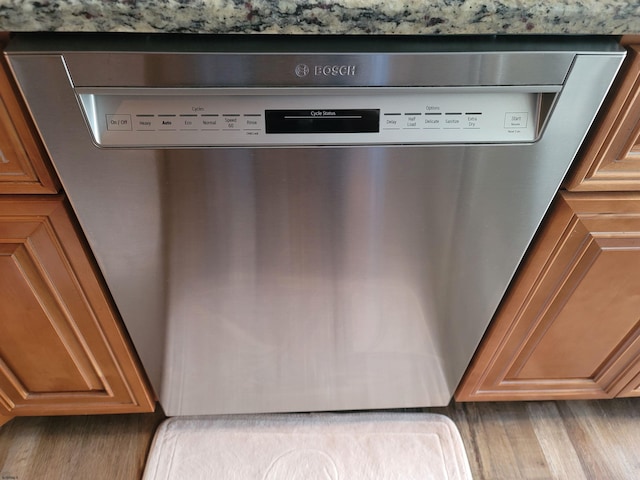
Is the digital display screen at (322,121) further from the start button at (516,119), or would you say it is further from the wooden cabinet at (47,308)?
the wooden cabinet at (47,308)

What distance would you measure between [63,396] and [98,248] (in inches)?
18.7

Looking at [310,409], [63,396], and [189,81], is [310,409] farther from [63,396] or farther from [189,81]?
[189,81]

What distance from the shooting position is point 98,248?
2.55 ft

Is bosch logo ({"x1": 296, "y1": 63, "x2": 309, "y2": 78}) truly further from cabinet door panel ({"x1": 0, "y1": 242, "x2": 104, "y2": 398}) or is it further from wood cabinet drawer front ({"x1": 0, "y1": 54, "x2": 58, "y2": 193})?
cabinet door panel ({"x1": 0, "y1": 242, "x2": 104, "y2": 398})

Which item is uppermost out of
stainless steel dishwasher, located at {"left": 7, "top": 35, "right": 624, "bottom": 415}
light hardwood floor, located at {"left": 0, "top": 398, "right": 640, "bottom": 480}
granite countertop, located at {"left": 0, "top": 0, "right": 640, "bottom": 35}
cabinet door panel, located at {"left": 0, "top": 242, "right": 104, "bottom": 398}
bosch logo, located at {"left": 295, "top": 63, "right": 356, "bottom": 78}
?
granite countertop, located at {"left": 0, "top": 0, "right": 640, "bottom": 35}

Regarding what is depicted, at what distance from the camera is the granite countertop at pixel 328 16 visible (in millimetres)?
560

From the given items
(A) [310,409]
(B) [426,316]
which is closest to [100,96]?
(B) [426,316]

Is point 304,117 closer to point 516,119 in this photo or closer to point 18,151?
point 516,119

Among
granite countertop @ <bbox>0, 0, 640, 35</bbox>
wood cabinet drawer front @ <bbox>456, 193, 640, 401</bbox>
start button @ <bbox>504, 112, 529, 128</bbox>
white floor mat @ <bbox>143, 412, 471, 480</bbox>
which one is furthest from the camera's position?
white floor mat @ <bbox>143, 412, 471, 480</bbox>

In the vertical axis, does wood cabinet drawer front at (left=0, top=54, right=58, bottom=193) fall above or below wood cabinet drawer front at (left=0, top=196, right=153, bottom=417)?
above

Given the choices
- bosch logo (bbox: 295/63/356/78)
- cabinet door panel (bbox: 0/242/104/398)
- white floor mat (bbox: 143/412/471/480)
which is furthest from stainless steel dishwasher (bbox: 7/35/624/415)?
white floor mat (bbox: 143/412/471/480)

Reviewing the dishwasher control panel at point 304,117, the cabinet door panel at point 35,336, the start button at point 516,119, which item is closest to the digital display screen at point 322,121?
the dishwasher control panel at point 304,117

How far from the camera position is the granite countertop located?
1.84ft

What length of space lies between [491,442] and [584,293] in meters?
0.49
